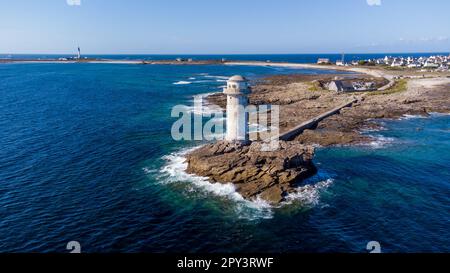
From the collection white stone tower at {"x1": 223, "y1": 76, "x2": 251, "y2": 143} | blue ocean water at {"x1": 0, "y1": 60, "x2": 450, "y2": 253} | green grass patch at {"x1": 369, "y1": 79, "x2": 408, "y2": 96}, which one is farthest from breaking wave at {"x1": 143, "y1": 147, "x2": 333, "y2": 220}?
green grass patch at {"x1": 369, "y1": 79, "x2": 408, "y2": 96}

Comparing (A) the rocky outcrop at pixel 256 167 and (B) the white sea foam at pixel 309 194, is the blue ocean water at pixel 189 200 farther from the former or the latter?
(A) the rocky outcrop at pixel 256 167

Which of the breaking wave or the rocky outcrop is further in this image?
the rocky outcrop


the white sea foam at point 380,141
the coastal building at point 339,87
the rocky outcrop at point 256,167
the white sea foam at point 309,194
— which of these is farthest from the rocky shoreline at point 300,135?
the coastal building at point 339,87

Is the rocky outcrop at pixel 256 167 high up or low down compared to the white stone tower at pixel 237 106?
down

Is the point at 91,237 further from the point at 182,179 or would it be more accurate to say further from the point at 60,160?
the point at 60,160

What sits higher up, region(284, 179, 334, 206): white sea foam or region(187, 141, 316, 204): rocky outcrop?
region(187, 141, 316, 204): rocky outcrop

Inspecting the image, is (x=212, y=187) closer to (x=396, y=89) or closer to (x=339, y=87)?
(x=339, y=87)

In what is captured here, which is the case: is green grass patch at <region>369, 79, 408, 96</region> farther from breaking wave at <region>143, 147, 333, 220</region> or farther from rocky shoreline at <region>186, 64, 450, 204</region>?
breaking wave at <region>143, 147, 333, 220</region>

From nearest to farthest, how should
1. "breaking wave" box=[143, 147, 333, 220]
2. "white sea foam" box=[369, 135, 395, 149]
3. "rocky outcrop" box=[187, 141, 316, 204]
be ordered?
"breaking wave" box=[143, 147, 333, 220] → "rocky outcrop" box=[187, 141, 316, 204] → "white sea foam" box=[369, 135, 395, 149]
